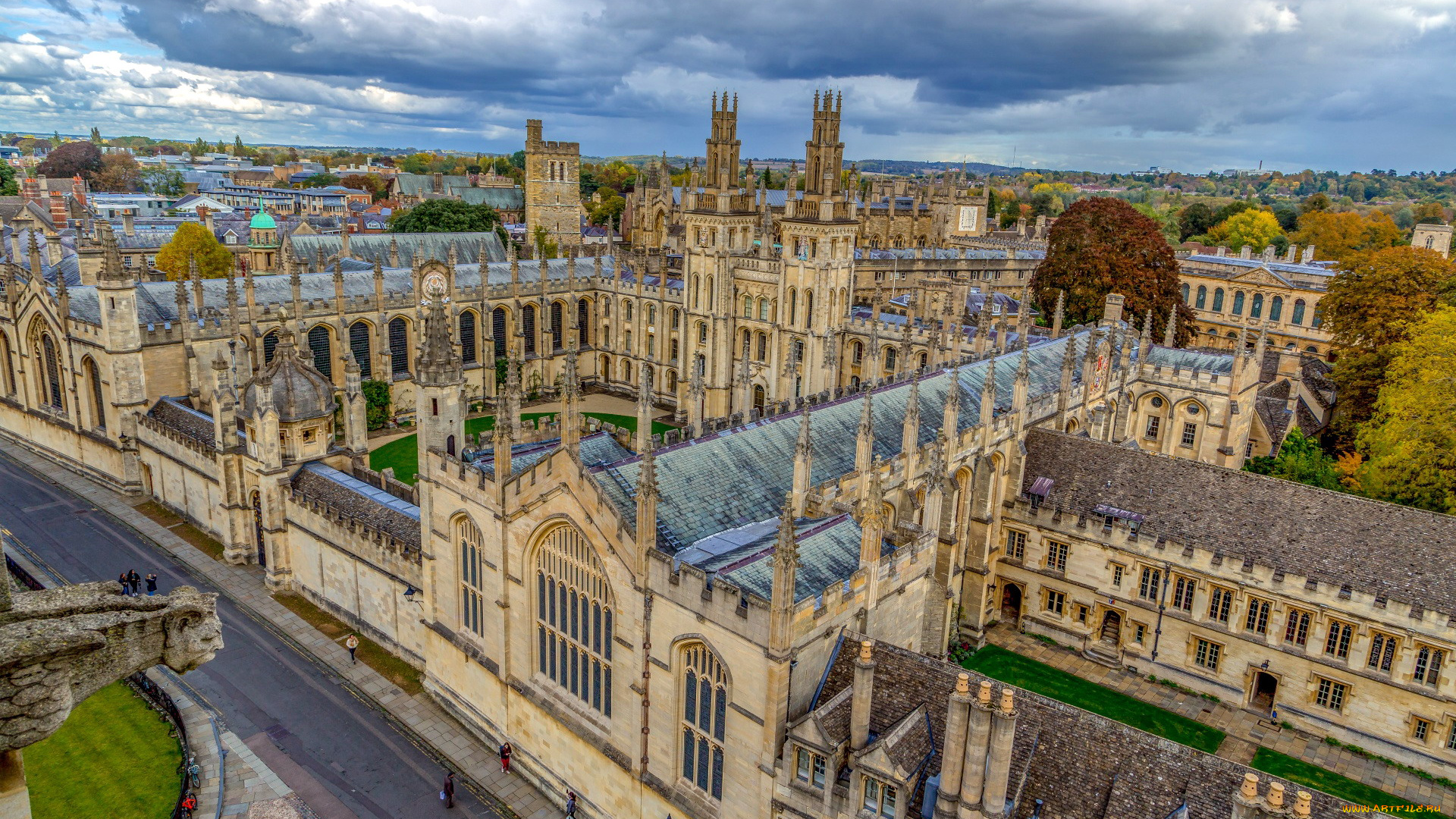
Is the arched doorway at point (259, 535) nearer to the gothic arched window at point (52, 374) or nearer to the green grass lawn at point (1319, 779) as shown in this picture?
the gothic arched window at point (52, 374)

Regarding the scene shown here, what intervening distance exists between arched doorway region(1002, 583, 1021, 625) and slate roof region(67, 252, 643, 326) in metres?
35.9

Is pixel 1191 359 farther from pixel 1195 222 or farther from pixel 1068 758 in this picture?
pixel 1195 222

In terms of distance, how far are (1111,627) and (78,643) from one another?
34948 mm

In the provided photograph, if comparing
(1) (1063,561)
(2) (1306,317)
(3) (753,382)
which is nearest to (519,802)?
(1) (1063,561)

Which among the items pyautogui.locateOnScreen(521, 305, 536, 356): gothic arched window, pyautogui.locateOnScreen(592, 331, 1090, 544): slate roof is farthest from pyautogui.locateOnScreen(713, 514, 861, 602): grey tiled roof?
pyautogui.locateOnScreen(521, 305, 536, 356): gothic arched window

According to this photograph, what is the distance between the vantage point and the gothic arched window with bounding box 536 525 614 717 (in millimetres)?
22625

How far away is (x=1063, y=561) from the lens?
113ft

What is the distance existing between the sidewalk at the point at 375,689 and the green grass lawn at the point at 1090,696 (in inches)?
647

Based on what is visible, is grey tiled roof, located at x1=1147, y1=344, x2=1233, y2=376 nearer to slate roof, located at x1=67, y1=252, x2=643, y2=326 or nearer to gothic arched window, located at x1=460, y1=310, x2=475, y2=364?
slate roof, located at x1=67, y1=252, x2=643, y2=326

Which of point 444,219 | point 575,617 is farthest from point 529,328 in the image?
point 575,617

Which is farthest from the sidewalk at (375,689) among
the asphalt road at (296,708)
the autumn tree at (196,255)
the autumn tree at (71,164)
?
the autumn tree at (71,164)

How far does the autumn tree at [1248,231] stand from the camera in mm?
111312

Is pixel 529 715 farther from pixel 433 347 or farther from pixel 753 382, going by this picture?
pixel 753 382

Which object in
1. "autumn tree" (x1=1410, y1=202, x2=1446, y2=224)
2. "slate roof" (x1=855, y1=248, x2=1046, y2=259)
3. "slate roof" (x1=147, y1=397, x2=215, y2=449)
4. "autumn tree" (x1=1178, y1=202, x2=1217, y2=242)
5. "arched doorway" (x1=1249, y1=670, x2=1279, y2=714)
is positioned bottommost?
"arched doorway" (x1=1249, y1=670, x2=1279, y2=714)
